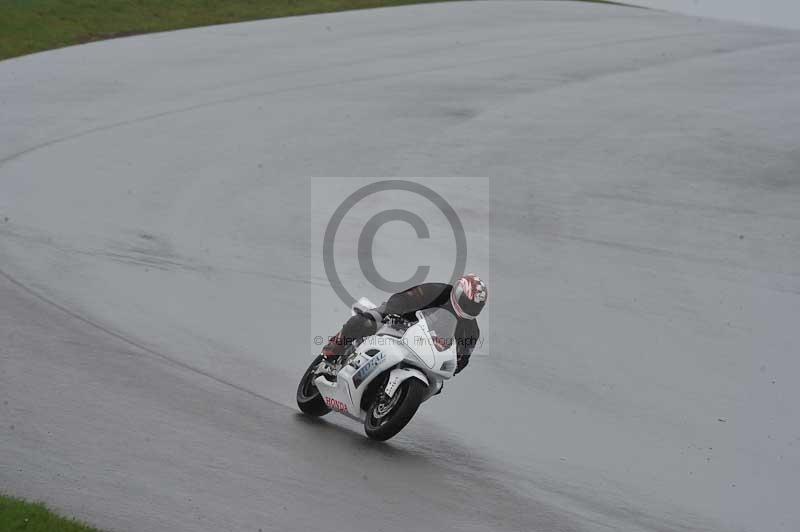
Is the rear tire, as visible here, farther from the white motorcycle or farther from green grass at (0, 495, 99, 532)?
green grass at (0, 495, 99, 532)

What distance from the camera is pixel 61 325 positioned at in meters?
10.8

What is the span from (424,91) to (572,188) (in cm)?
609

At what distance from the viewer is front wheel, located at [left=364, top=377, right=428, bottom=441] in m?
8.71

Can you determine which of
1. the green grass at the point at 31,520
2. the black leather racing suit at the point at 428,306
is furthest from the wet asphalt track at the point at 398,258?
the black leather racing suit at the point at 428,306

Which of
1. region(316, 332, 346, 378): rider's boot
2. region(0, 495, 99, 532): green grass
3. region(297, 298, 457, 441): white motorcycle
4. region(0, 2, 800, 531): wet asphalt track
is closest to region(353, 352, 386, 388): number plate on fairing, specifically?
region(297, 298, 457, 441): white motorcycle

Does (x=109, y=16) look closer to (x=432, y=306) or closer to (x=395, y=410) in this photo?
(x=432, y=306)

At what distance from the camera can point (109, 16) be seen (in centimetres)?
2588

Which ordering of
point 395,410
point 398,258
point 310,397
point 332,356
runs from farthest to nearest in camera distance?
point 398,258, point 310,397, point 332,356, point 395,410

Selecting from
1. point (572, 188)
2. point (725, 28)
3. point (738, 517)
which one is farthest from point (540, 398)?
point (725, 28)

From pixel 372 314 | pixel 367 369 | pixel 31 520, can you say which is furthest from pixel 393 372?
pixel 31 520

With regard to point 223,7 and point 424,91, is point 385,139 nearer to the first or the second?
point 424,91

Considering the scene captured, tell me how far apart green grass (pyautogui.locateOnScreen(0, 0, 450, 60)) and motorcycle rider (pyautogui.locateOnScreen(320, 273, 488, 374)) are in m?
16.0

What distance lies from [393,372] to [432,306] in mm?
722

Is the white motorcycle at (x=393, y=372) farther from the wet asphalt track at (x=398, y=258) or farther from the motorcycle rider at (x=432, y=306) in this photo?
the wet asphalt track at (x=398, y=258)
